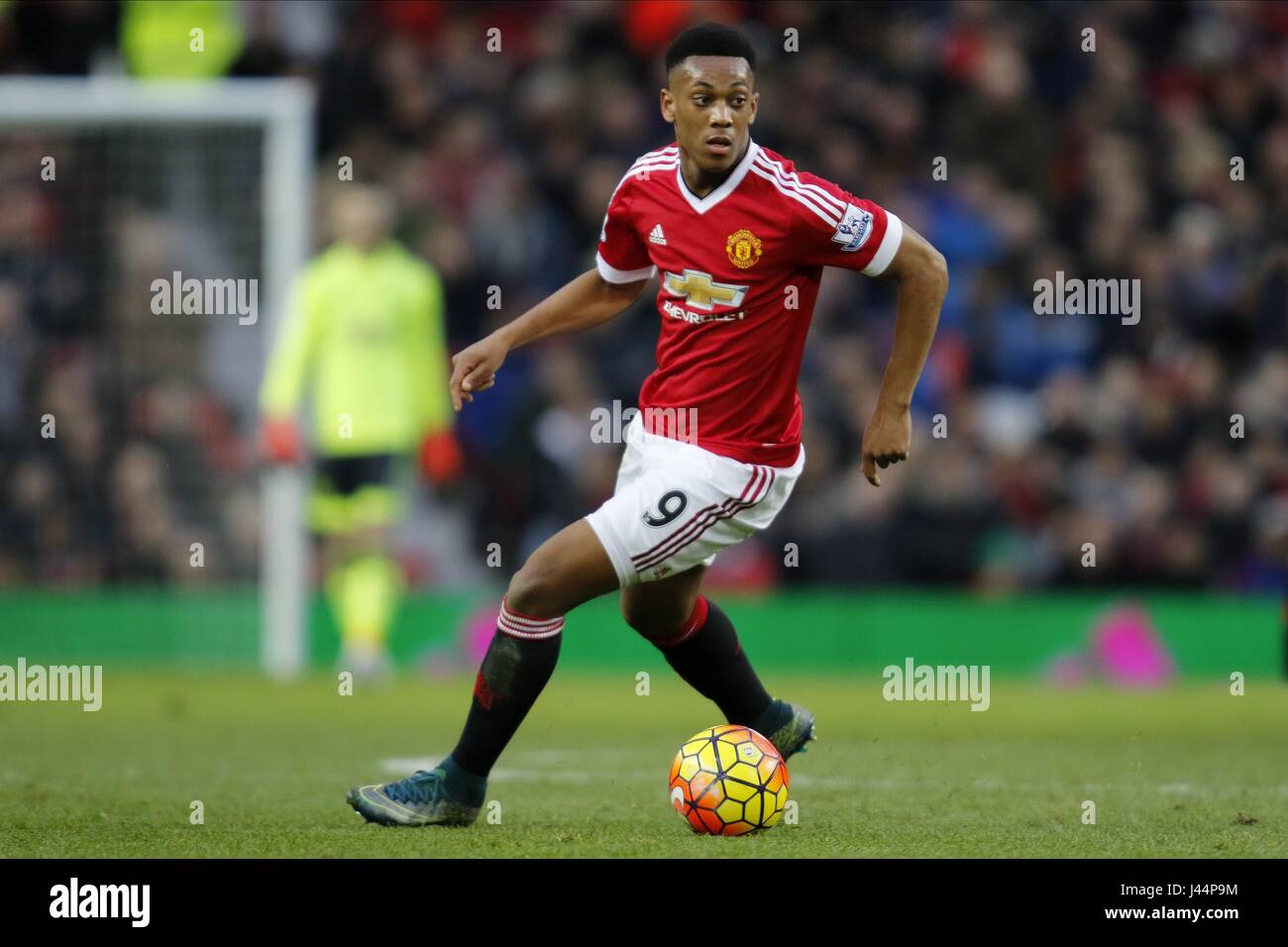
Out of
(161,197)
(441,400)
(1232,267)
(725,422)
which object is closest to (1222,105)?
(1232,267)

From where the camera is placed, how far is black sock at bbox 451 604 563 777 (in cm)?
580

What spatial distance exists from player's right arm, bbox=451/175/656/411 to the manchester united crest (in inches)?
16.5

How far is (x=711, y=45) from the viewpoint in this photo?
228 inches

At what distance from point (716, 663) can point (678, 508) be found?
794mm

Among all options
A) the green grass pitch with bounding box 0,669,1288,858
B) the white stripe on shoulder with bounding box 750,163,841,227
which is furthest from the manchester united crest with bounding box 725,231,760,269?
the green grass pitch with bounding box 0,669,1288,858

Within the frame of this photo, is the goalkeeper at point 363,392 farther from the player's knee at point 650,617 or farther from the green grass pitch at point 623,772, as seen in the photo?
the player's knee at point 650,617

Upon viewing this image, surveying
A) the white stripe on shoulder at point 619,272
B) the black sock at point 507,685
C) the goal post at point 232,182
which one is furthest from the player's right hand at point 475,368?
the goal post at point 232,182

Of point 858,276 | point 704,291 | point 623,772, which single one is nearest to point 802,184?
point 704,291

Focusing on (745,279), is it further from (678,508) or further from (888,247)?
(678,508)

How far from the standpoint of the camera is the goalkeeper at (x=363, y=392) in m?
11.5

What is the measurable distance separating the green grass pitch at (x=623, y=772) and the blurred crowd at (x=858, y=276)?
5.29 feet

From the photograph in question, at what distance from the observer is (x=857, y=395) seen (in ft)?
45.1

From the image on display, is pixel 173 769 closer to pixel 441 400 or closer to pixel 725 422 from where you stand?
pixel 725 422

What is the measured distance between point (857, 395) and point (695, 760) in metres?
8.22
